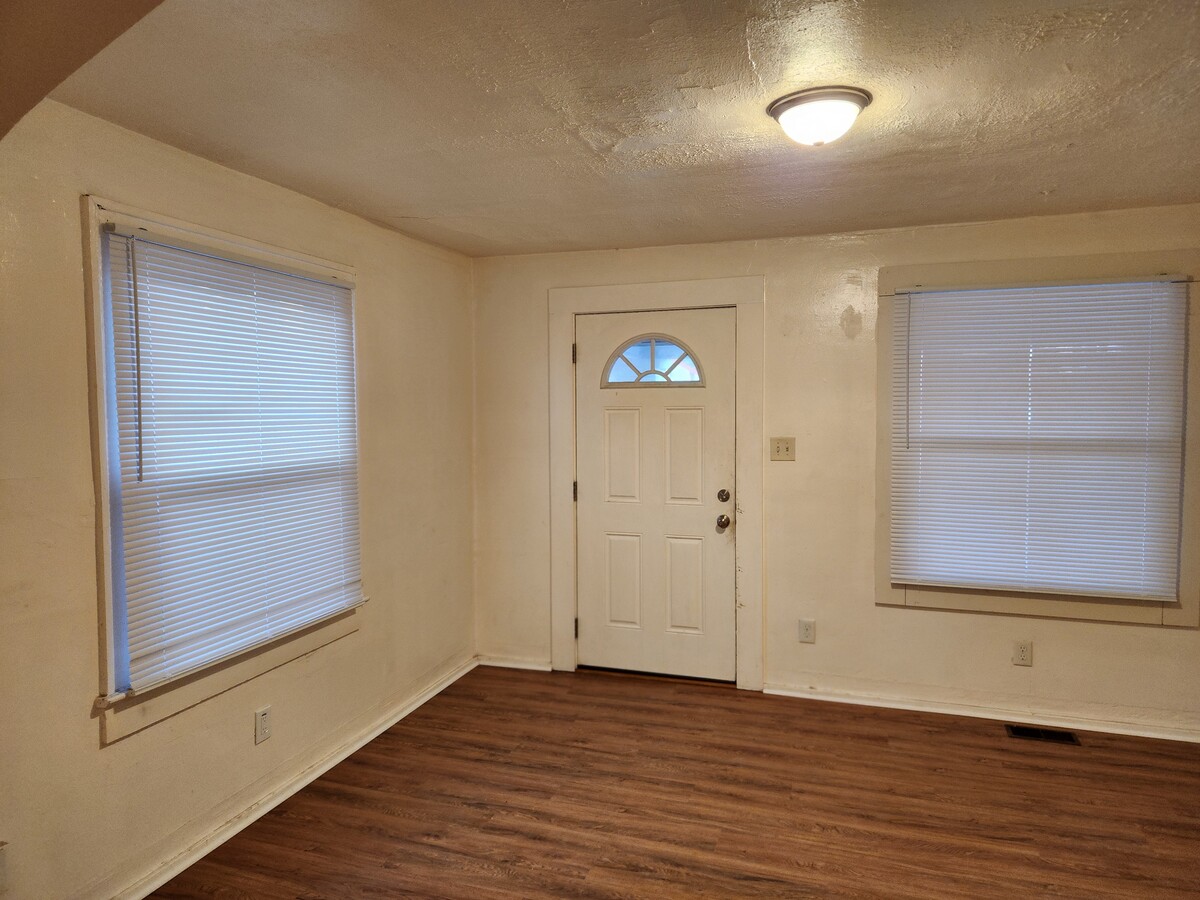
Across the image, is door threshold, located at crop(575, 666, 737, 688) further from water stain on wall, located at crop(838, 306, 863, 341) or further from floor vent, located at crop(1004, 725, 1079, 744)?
water stain on wall, located at crop(838, 306, 863, 341)

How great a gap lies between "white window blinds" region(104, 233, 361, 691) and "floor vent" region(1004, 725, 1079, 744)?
9.62 feet

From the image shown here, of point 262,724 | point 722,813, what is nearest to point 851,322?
point 722,813

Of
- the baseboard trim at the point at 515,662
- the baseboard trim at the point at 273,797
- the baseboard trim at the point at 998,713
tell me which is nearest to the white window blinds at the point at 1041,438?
the baseboard trim at the point at 998,713

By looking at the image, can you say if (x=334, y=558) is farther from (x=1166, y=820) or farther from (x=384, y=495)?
(x=1166, y=820)

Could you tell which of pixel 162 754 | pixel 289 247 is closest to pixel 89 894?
pixel 162 754

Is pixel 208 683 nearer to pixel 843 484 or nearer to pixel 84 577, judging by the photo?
pixel 84 577

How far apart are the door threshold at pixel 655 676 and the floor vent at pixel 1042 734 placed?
4.10 feet

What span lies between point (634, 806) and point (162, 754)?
1558 millimetres

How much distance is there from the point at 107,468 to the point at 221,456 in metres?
0.37

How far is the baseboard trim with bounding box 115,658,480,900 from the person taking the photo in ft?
7.09

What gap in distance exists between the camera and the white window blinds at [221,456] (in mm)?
2080

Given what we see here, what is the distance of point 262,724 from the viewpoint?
2600 mm

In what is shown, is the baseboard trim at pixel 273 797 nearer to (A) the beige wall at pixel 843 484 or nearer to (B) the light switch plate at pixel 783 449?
(A) the beige wall at pixel 843 484

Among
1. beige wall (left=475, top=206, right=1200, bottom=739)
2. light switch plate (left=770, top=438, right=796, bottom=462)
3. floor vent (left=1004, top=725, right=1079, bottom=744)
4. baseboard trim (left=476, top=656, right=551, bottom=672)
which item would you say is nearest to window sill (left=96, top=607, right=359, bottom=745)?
baseboard trim (left=476, top=656, right=551, bottom=672)
